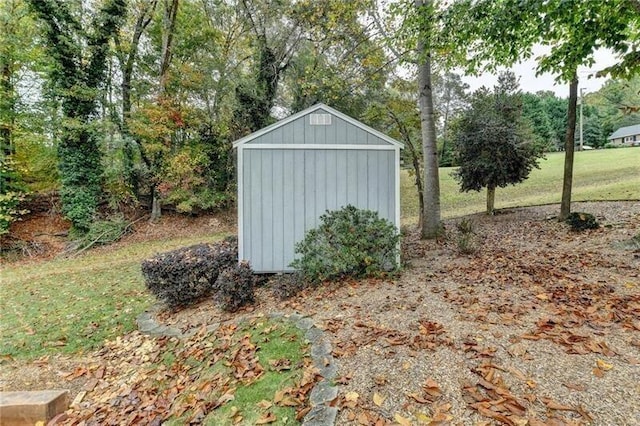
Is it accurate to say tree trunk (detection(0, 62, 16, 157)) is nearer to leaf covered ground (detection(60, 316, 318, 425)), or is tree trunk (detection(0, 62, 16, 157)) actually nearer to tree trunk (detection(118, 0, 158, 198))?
tree trunk (detection(118, 0, 158, 198))

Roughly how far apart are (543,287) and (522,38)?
12.7ft

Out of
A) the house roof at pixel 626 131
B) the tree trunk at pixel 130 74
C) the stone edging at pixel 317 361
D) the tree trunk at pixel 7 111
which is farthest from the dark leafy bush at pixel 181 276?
the house roof at pixel 626 131

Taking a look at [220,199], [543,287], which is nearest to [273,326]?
[543,287]

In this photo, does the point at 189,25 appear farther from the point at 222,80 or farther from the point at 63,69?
the point at 63,69

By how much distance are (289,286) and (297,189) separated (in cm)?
160

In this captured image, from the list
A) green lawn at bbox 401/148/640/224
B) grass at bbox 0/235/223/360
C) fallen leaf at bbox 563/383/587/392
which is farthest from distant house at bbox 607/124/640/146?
grass at bbox 0/235/223/360

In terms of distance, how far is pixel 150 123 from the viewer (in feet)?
36.6

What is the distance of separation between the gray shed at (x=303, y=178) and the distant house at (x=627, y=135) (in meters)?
47.3

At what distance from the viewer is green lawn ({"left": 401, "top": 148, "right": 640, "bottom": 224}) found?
12047mm

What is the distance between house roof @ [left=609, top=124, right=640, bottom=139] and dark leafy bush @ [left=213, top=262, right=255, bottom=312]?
5100cm

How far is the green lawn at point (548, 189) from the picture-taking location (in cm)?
1205

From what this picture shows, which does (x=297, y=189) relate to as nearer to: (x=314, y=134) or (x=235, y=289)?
(x=314, y=134)

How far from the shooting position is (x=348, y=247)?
432 cm

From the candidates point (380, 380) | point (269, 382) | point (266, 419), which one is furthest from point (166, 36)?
point (380, 380)
